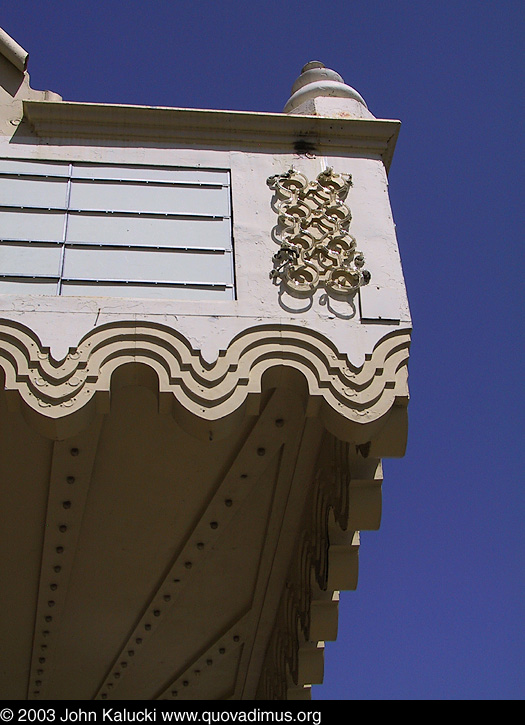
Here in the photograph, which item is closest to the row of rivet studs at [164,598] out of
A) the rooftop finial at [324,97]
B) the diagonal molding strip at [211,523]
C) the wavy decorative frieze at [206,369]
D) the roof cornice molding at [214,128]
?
the diagonal molding strip at [211,523]

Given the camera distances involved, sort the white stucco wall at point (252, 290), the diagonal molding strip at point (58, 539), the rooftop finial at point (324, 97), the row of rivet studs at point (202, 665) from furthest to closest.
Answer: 1. the row of rivet studs at point (202, 665)
2. the rooftop finial at point (324, 97)
3. the diagonal molding strip at point (58, 539)
4. the white stucco wall at point (252, 290)

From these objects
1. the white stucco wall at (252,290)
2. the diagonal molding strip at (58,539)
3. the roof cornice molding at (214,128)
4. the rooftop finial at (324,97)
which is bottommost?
the diagonal molding strip at (58,539)

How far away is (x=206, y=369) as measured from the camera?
288 inches

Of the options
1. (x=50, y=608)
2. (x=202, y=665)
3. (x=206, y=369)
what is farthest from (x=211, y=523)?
(x=206, y=369)

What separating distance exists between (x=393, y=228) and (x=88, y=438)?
3.29 meters

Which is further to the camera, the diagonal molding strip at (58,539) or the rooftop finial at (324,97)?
the rooftop finial at (324,97)

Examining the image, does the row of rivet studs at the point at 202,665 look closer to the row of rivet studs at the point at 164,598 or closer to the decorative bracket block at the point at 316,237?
the row of rivet studs at the point at 164,598

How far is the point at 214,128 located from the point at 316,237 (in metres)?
1.61

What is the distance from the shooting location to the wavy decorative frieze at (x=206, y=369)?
7117mm

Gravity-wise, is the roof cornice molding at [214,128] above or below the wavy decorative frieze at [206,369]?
above

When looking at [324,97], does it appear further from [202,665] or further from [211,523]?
[202,665]

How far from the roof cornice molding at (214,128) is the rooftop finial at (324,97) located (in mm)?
296

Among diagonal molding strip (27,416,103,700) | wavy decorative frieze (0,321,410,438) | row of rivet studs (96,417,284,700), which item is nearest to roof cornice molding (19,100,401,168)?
wavy decorative frieze (0,321,410,438)

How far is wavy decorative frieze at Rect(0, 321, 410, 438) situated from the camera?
23.4 ft
